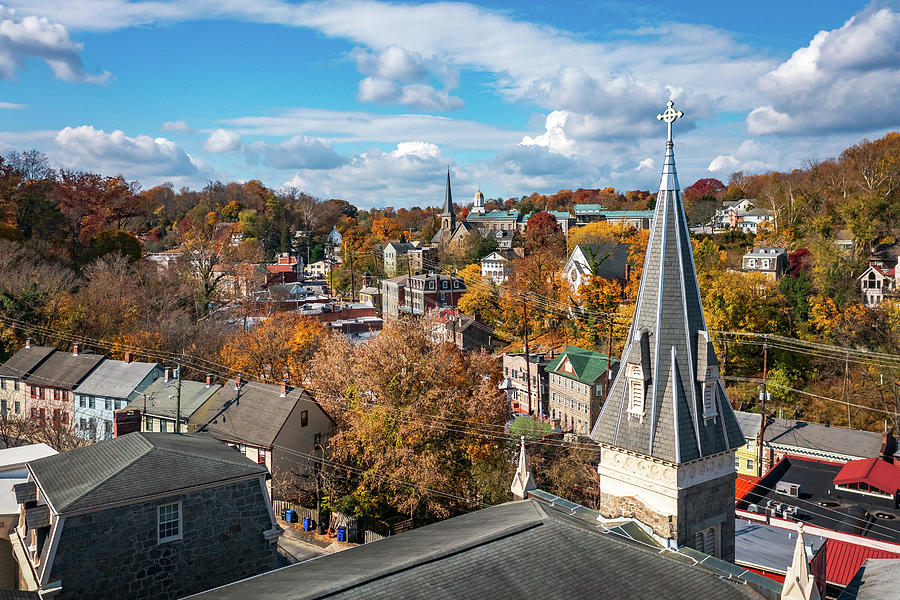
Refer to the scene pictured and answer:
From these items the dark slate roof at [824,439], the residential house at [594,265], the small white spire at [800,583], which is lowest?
the dark slate roof at [824,439]

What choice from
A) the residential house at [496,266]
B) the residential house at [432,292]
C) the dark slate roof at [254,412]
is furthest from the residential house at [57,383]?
the residential house at [496,266]

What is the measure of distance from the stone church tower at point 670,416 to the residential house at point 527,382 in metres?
36.1

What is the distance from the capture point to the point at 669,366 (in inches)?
635

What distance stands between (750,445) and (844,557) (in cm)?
1834

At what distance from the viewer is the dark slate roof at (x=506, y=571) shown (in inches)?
436

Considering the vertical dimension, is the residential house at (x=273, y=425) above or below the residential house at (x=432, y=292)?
below

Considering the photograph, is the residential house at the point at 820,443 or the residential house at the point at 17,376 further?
the residential house at the point at 17,376

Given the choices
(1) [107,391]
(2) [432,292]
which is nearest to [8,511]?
(1) [107,391]

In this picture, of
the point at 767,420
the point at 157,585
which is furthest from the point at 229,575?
the point at 767,420

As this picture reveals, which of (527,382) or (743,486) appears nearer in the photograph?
(743,486)

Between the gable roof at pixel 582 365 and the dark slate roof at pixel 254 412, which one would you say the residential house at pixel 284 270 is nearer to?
the gable roof at pixel 582 365

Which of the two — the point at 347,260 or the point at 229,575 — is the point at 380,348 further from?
the point at 347,260

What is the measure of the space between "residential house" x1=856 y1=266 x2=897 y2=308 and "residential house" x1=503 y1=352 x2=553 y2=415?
28247mm

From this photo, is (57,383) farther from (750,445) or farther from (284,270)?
(284,270)
